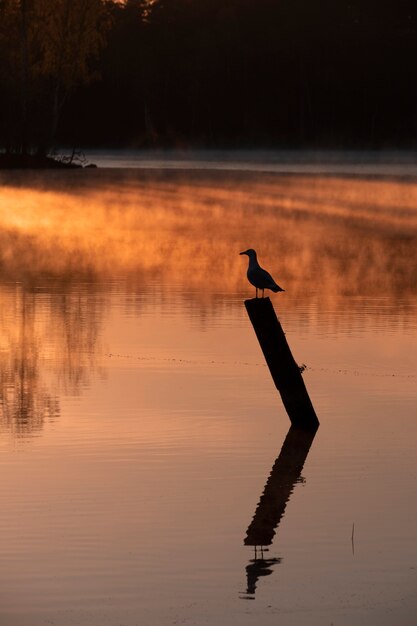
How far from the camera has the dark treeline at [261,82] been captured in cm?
17138

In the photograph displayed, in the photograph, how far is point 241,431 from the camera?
1566cm

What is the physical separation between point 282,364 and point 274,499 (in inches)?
123

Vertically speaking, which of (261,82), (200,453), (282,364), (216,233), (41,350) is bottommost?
(216,233)

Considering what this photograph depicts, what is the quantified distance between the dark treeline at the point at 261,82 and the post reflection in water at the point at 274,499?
148626mm

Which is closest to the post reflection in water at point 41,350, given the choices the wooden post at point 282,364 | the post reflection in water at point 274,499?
the wooden post at point 282,364

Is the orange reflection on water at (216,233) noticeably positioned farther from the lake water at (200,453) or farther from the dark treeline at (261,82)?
the dark treeline at (261,82)

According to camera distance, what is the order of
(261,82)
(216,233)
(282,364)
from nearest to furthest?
(282,364) → (216,233) → (261,82)

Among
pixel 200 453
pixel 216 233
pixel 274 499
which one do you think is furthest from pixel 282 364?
pixel 216 233

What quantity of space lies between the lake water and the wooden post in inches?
9.5

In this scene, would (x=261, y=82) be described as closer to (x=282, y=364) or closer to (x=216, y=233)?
(x=216, y=233)

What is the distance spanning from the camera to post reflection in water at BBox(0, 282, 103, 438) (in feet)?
54.2

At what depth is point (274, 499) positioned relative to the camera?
42.7 feet

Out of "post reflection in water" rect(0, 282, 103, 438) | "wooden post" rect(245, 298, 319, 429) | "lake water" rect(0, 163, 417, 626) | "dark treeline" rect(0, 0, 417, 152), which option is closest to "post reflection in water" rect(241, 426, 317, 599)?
"lake water" rect(0, 163, 417, 626)

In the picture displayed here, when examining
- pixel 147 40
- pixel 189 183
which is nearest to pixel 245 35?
pixel 147 40
